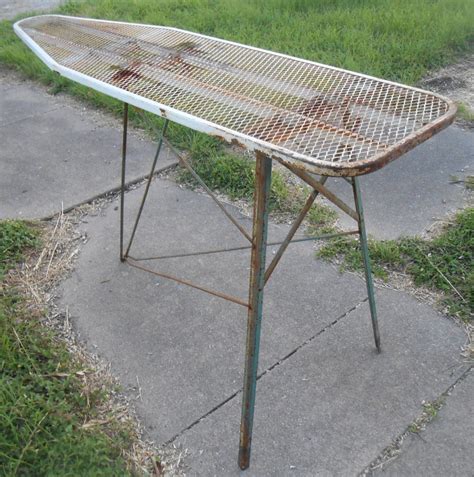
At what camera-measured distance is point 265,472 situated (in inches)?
78.5

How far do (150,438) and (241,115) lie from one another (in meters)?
1.11

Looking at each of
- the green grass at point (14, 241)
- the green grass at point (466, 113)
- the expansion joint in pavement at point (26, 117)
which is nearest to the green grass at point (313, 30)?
the expansion joint in pavement at point (26, 117)

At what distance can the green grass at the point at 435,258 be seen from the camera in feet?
8.93

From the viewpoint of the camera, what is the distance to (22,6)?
24.2 feet

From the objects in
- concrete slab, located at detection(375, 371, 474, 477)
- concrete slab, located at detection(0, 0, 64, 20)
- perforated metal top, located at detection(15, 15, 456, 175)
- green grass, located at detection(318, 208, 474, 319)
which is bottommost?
concrete slab, located at detection(0, 0, 64, 20)

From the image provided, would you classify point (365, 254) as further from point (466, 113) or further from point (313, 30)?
point (313, 30)

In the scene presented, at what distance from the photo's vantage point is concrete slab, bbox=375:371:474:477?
1979mm

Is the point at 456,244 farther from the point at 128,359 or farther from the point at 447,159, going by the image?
the point at 128,359

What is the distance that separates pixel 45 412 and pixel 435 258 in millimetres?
1802

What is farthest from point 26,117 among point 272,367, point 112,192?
point 272,367

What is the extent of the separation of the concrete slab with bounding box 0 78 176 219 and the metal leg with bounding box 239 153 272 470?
192 cm

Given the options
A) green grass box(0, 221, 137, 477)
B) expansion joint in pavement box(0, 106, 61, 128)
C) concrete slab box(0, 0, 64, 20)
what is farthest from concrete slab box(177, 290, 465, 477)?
concrete slab box(0, 0, 64, 20)

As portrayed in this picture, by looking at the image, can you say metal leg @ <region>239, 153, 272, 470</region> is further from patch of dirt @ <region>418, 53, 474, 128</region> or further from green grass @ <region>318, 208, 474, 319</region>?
patch of dirt @ <region>418, 53, 474, 128</region>

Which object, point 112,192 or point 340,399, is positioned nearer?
point 340,399
